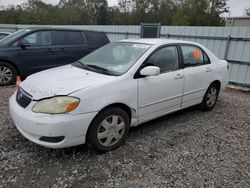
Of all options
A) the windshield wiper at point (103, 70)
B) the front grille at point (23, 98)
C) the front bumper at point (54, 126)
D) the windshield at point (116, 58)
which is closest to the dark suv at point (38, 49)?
the windshield at point (116, 58)

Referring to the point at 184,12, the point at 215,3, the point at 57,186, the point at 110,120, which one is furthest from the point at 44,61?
the point at 215,3

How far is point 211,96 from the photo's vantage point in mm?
4555

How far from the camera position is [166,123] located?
3.91 meters

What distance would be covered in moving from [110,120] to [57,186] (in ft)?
3.26

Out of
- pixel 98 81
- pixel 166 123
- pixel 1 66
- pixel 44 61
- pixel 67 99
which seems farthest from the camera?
pixel 44 61

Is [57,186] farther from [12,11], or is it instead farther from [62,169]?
[12,11]

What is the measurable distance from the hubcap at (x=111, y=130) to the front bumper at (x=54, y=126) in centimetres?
24

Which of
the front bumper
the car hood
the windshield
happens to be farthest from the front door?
the front bumper

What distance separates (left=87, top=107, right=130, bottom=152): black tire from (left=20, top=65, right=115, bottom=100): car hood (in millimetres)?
413

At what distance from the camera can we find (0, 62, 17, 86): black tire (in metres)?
5.64

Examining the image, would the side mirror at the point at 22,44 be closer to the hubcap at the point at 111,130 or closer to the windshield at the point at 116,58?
the windshield at the point at 116,58

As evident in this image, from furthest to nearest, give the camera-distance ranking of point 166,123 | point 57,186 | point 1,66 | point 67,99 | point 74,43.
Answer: point 74,43
point 1,66
point 166,123
point 67,99
point 57,186

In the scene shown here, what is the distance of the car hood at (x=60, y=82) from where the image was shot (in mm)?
2541

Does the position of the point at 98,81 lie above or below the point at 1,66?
above
